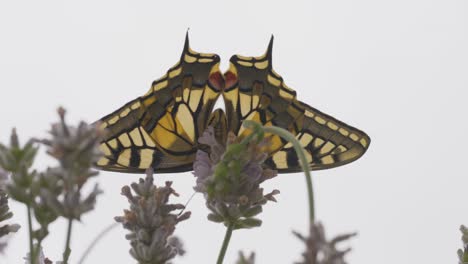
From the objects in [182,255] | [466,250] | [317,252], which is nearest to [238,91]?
[182,255]

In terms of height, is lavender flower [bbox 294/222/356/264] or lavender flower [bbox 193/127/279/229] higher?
lavender flower [bbox 193/127/279/229]

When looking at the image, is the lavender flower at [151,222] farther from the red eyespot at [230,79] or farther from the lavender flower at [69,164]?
the red eyespot at [230,79]

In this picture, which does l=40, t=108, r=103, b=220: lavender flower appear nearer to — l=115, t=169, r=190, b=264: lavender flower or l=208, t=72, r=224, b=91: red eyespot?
l=115, t=169, r=190, b=264: lavender flower

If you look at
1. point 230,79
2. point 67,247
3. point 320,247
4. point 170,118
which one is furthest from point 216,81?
point 320,247

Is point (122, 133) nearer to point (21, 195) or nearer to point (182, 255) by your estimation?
point (182, 255)

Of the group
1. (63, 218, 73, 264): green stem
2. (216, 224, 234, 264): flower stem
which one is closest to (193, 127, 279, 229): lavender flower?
(216, 224, 234, 264): flower stem
